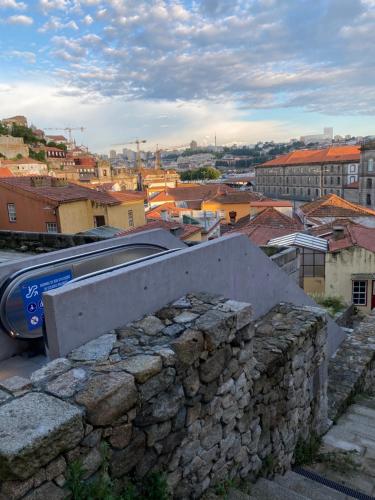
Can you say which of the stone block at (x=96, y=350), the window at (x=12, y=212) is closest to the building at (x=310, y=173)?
the window at (x=12, y=212)

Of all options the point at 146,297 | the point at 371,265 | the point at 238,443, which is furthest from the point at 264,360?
the point at 371,265

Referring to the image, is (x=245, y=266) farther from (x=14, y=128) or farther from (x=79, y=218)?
(x=14, y=128)

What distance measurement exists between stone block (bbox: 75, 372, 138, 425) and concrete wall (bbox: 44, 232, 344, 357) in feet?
1.80

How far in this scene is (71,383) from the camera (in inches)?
102

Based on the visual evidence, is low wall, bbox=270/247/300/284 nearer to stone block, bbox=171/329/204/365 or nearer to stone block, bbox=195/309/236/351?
stone block, bbox=195/309/236/351

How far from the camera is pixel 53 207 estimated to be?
20.3 meters

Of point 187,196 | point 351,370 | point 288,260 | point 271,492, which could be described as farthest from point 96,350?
point 187,196

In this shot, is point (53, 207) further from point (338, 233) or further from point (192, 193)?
point (192, 193)

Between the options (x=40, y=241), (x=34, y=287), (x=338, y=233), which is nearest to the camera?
(x=34, y=287)

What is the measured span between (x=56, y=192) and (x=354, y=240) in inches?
594

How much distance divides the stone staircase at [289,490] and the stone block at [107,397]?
164cm

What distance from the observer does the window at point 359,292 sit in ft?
59.2

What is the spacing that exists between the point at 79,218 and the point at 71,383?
2037 cm

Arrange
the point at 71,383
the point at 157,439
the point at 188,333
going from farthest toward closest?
the point at 188,333, the point at 157,439, the point at 71,383
